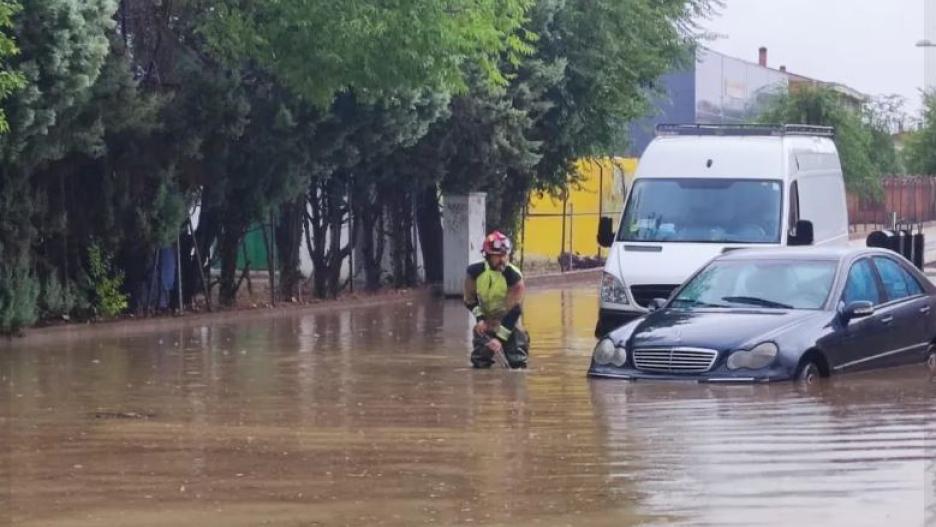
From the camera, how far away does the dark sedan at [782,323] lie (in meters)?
14.9

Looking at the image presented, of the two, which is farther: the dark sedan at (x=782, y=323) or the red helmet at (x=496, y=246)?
the red helmet at (x=496, y=246)

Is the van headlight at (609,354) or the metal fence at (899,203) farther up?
the metal fence at (899,203)

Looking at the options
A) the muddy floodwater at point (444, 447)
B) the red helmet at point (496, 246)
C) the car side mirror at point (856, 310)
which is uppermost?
the red helmet at point (496, 246)

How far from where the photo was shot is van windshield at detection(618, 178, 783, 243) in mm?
21234

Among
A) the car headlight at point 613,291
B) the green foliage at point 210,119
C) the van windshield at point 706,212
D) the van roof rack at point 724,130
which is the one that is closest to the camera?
the car headlight at point 613,291

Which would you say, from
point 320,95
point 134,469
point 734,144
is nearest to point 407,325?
point 320,95

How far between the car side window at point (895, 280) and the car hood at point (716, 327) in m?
1.55

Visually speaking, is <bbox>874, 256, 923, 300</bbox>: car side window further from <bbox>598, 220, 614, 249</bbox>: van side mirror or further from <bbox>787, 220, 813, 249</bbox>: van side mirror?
<bbox>598, 220, 614, 249</bbox>: van side mirror

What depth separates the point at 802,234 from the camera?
2120 cm

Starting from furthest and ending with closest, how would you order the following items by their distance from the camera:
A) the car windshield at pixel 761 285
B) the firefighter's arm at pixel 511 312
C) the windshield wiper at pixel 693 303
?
the firefighter's arm at pixel 511 312 → the windshield wiper at pixel 693 303 → the car windshield at pixel 761 285

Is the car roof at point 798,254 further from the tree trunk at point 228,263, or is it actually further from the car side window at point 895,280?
the tree trunk at point 228,263

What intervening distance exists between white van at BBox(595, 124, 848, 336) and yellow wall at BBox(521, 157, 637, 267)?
18935 mm

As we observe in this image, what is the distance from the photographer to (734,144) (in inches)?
866

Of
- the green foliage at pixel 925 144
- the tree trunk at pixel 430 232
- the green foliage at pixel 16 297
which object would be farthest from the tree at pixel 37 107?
the green foliage at pixel 925 144
